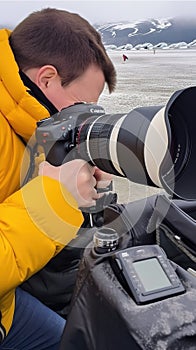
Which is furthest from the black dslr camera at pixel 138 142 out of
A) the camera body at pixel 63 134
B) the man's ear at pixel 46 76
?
the man's ear at pixel 46 76

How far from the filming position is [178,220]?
1.98 ft

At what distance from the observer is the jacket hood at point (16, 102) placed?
2.53ft

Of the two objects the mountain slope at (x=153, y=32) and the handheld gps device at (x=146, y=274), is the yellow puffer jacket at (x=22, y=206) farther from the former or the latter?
the mountain slope at (x=153, y=32)

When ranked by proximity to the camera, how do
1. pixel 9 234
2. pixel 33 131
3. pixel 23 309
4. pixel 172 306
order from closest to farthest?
pixel 172 306 → pixel 9 234 → pixel 33 131 → pixel 23 309

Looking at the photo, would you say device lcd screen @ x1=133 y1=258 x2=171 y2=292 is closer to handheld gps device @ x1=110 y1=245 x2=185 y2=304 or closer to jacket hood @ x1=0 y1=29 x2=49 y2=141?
handheld gps device @ x1=110 y1=245 x2=185 y2=304

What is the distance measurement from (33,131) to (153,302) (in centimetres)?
38

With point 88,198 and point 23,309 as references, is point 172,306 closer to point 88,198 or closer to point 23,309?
point 88,198

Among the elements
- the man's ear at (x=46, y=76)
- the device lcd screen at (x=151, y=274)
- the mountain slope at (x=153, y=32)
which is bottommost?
the mountain slope at (x=153, y=32)

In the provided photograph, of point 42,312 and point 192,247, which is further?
point 42,312

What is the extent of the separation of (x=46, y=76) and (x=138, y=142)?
0.37 metres

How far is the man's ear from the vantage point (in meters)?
0.85

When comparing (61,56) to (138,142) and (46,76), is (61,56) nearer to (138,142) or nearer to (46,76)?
(46,76)

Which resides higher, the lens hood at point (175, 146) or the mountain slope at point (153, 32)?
the lens hood at point (175, 146)

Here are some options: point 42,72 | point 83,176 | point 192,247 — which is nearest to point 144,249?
point 192,247
